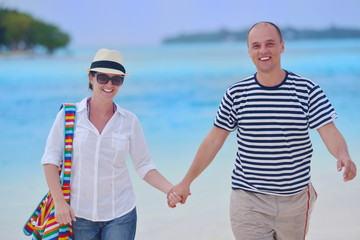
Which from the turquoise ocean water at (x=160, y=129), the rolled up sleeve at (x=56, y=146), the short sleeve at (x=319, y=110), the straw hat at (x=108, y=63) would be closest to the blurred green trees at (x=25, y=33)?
the turquoise ocean water at (x=160, y=129)

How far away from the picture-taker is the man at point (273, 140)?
2959 millimetres

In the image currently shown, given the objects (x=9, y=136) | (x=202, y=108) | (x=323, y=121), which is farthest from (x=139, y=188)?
(x=202, y=108)

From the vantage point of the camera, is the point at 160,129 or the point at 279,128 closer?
the point at 279,128

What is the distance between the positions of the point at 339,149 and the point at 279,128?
0.85 ft

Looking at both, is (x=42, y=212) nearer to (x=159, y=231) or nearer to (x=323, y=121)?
(x=323, y=121)

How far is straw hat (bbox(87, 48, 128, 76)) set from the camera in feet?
10.00

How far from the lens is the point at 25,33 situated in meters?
49.4

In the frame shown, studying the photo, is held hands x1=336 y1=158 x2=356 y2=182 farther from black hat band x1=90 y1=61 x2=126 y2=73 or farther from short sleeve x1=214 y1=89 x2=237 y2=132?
black hat band x1=90 y1=61 x2=126 y2=73

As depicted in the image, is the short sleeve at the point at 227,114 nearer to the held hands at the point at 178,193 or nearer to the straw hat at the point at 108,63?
the held hands at the point at 178,193

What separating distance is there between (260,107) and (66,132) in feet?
2.67

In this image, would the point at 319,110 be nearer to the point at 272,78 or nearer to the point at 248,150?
the point at 272,78

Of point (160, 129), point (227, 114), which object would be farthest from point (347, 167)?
point (160, 129)

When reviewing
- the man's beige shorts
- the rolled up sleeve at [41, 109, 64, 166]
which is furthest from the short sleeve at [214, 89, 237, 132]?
the rolled up sleeve at [41, 109, 64, 166]

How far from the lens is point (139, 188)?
5875 millimetres
